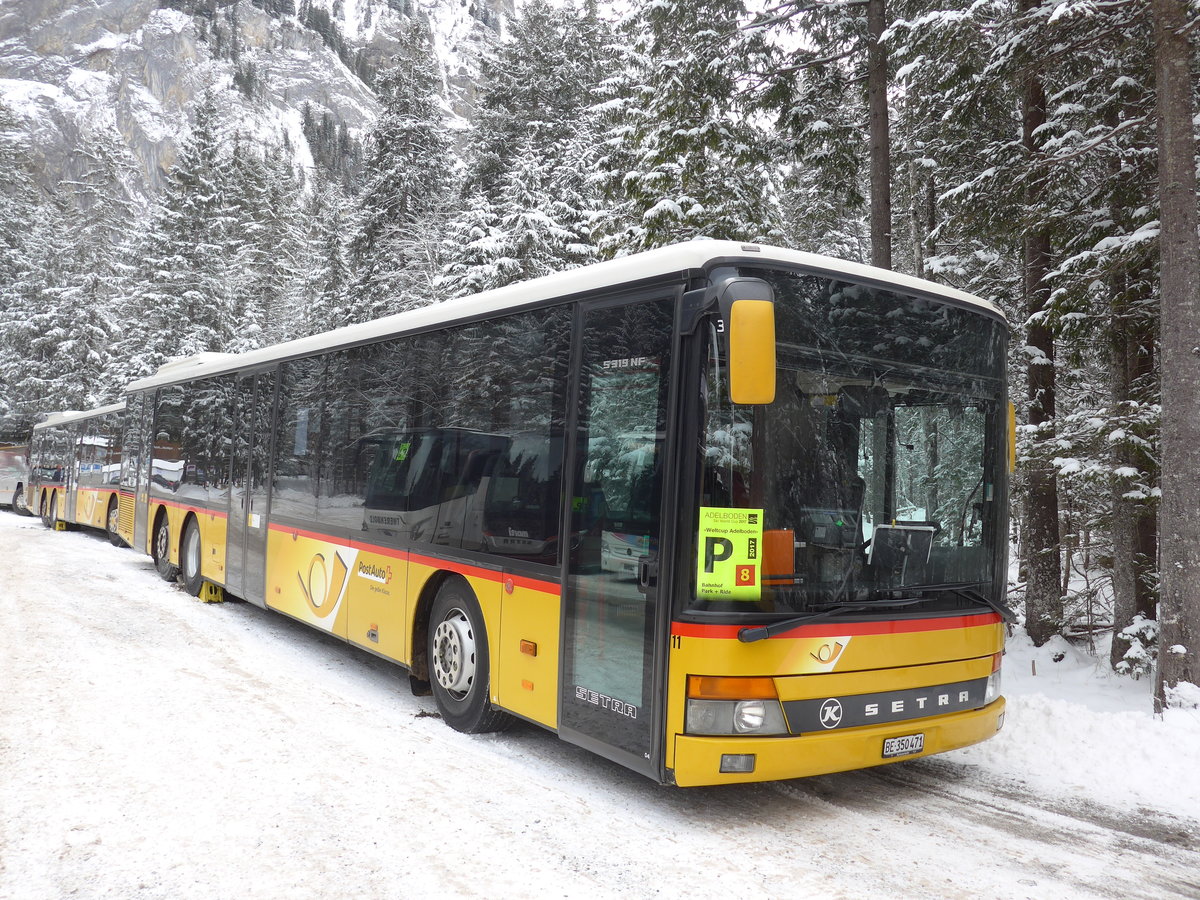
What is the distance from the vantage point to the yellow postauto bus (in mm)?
4434

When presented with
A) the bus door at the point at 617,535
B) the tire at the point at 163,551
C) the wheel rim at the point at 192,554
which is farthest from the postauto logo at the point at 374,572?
the tire at the point at 163,551

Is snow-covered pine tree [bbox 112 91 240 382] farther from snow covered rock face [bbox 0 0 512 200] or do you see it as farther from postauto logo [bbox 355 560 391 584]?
snow covered rock face [bbox 0 0 512 200]

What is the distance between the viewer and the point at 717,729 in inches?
173

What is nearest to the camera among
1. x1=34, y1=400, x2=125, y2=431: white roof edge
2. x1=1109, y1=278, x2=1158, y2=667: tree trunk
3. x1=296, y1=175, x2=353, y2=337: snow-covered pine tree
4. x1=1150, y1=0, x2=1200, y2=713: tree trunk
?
x1=1150, y1=0, x2=1200, y2=713: tree trunk

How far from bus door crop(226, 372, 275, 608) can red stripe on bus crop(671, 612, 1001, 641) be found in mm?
6994

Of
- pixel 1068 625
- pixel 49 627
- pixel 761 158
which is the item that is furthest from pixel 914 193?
pixel 49 627

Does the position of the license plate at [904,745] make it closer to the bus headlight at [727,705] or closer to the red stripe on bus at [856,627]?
the red stripe on bus at [856,627]

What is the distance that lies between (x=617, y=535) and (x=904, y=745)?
1950mm

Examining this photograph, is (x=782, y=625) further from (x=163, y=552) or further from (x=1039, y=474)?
(x=163, y=552)

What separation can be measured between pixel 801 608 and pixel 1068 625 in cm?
780

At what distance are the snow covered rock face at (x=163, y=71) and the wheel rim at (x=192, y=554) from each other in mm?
99528

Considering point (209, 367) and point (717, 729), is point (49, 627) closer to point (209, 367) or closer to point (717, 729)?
point (209, 367)

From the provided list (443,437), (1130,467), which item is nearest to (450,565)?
(443,437)

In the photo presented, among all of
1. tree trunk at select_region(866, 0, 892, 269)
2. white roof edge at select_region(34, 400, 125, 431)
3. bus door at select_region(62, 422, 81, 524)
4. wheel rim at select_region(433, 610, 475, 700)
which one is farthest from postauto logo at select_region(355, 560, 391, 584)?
bus door at select_region(62, 422, 81, 524)
